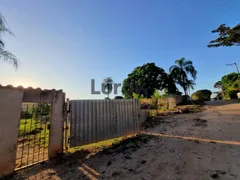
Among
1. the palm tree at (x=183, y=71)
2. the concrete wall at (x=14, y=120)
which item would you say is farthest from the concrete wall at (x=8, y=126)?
the palm tree at (x=183, y=71)

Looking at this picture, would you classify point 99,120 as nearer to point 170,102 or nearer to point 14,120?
point 14,120

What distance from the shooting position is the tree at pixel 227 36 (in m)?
13.3

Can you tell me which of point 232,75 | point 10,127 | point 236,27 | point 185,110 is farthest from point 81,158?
point 232,75

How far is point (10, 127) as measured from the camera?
359 cm

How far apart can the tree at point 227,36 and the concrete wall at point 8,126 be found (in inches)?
684

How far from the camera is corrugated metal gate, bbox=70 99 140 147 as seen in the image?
4.78m

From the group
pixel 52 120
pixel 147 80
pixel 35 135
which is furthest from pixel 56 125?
pixel 147 80

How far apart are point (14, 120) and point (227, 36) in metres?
18.0

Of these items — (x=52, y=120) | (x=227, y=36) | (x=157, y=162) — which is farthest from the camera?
(x=227, y=36)

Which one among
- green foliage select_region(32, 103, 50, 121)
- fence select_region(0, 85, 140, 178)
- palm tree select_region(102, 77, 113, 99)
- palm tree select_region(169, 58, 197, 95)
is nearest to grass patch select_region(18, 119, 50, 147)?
fence select_region(0, 85, 140, 178)

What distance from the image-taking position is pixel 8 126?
140 inches

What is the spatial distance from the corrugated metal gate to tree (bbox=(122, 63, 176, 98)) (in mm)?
24398

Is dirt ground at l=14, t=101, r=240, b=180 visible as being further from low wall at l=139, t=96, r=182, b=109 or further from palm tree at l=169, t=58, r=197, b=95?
palm tree at l=169, t=58, r=197, b=95

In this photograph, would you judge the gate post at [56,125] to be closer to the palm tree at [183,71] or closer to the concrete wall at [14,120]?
the concrete wall at [14,120]
